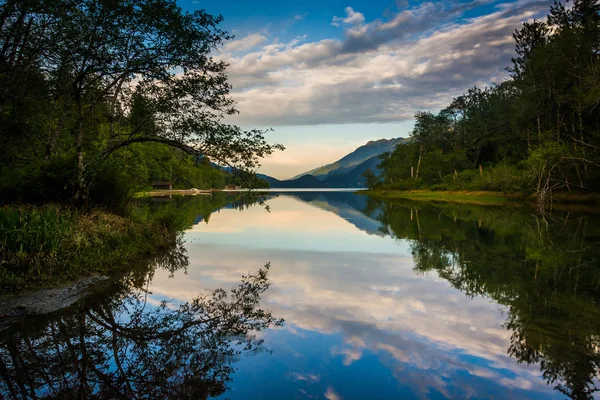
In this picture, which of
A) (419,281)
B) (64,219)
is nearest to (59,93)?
(64,219)

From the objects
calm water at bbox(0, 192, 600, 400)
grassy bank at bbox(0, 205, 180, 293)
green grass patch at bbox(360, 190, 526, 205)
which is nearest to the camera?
calm water at bbox(0, 192, 600, 400)

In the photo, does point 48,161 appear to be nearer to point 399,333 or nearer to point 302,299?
point 302,299

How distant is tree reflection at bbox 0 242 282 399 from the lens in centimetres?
509

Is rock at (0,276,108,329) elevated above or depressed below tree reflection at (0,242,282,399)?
above

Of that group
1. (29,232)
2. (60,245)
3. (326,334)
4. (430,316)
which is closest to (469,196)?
(430,316)

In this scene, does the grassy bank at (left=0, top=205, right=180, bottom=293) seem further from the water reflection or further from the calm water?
the water reflection

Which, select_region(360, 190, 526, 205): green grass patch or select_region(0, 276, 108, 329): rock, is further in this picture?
select_region(360, 190, 526, 205): green grass patch

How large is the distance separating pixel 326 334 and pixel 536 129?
54.1 metres

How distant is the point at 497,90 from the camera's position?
90.8m

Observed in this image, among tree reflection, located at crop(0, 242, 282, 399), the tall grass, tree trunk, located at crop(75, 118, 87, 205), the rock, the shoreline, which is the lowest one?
tree reflection, located at crop(0, 242, 282, 399)

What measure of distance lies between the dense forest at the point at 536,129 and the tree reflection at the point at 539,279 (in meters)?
11.5

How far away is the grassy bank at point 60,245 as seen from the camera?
29.2 feet

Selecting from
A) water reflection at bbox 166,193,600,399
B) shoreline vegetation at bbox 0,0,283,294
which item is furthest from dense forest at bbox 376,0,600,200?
shoreline vegetation at bbox 0,0,283,294

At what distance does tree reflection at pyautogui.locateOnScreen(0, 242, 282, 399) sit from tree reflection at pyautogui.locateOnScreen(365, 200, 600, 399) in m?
4.89
